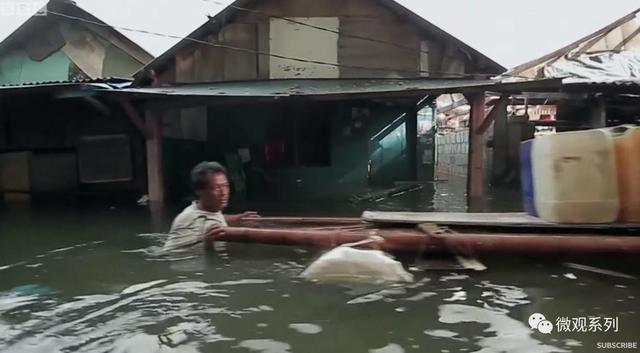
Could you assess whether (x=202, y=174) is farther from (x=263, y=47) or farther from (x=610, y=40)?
(x=610, y=40)

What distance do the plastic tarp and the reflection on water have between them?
285 inches

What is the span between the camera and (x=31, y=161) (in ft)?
39.9

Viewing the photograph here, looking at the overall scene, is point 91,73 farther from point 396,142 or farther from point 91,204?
point 396,142

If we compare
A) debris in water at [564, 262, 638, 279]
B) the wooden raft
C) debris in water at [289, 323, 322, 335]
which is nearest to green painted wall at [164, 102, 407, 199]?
the wooden raft

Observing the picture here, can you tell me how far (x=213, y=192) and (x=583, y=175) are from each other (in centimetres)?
313

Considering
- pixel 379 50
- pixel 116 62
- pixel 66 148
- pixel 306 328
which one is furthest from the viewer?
pixel 116 62

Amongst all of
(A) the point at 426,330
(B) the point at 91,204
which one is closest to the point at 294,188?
(B) the point at 91,204

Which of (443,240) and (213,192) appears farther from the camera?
(213,192)

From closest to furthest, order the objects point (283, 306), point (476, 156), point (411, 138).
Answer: point (283, 306)
point (476, 156)
point (411, 138)

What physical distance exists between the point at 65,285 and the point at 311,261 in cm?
204

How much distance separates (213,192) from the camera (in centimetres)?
505

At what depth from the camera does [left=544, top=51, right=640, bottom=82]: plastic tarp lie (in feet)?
34.7

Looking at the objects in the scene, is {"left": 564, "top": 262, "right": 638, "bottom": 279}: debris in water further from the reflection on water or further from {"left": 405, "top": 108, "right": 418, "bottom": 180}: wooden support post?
{"left": 405, "top": 108, "right": 418, "bottom": 180}: wooden support post

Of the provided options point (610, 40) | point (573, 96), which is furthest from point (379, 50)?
point (610, 40)
